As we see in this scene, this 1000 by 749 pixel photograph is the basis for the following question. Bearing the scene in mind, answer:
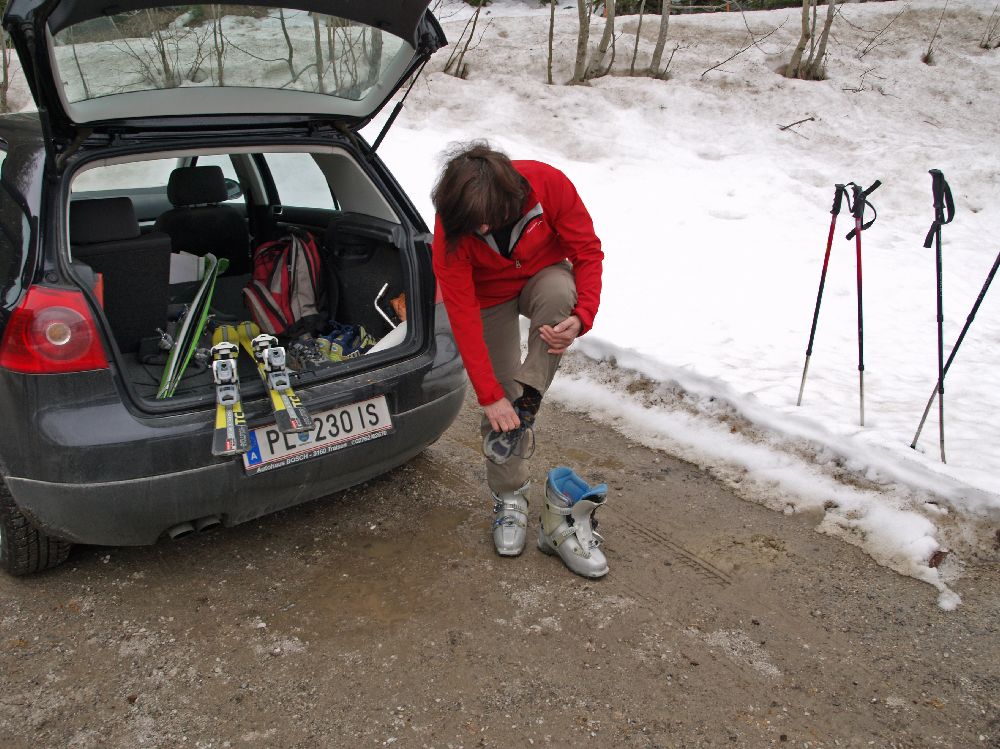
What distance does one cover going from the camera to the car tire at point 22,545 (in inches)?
106

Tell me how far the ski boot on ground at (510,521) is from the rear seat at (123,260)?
5.47 ft

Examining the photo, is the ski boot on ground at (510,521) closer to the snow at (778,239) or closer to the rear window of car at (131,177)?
the snow at (778,239)

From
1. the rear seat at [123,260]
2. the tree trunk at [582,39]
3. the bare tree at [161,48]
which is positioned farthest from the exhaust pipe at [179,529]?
the tree trunk at [582,39]

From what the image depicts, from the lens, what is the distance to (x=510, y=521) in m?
3.10

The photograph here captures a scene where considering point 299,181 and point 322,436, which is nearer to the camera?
point 322,436

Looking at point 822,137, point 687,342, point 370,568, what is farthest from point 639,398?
point 822,137

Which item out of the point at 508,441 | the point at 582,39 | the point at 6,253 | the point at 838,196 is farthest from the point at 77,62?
the point at 582,39

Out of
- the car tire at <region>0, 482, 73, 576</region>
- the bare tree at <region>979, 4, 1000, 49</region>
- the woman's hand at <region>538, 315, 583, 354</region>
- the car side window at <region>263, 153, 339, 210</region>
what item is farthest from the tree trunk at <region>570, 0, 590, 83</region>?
the car tire at <region>0, 482, 73, 576</region>

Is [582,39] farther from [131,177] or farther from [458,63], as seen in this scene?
[131,177]

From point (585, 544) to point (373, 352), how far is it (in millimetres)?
1130

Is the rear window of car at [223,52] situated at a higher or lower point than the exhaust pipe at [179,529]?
higher

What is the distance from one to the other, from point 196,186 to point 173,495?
212 centimetres

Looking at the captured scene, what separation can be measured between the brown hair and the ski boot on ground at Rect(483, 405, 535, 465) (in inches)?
31.3

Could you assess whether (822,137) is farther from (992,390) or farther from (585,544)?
(585,544)
